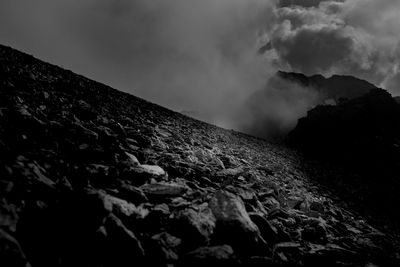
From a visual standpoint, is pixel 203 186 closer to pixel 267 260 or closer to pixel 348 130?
pixel 267 260

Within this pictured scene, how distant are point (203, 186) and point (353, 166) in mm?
25856

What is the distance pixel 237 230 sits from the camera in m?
3.79

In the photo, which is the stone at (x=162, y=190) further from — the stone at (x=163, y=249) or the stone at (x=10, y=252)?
the stone at (x=10, y=252)

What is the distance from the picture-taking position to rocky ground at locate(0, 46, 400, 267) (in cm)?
282

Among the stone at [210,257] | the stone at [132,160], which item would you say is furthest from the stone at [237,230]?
the stone at [132,160]

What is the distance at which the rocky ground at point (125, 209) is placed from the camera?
282cm

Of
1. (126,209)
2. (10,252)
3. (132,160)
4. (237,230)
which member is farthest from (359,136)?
(10,252)

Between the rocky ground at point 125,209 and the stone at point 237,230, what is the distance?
0.01 m

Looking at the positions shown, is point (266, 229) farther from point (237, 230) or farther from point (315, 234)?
point (315, 234)

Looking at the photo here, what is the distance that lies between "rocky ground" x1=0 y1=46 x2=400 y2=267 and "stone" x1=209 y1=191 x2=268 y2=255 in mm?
14

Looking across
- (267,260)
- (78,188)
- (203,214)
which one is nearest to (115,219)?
(78,188)

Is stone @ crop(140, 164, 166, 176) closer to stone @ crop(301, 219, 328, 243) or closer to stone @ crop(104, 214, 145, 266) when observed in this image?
stone @ crop(104, 214, 145, 266)

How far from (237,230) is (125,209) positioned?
1.55 metres

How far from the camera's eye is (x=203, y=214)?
396 centimetres
